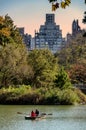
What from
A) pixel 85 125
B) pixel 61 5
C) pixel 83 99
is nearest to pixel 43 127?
pixel 85 125

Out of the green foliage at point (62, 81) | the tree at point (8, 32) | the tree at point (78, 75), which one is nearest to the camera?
the green foliage at point (62, 81)

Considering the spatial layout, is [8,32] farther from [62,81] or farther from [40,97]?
[40,97]

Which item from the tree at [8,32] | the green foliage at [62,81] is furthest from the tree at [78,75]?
the green foliage at [62,81]

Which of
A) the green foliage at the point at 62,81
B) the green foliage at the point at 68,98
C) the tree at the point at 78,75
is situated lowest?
the green foliage at the point at 68,98

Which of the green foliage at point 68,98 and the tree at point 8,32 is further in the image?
the tree at point 8,32

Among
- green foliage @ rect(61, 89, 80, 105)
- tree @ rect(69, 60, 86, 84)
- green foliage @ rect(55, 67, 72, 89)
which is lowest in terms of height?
green foliage @ rect(61, 89, 80, 105)

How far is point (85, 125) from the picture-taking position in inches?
1258

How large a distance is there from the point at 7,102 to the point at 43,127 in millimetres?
26186

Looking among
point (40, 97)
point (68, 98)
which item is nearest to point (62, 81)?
point (68, 98)

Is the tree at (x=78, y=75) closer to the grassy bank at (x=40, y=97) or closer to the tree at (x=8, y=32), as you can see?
the tree at (x=8, y=32)

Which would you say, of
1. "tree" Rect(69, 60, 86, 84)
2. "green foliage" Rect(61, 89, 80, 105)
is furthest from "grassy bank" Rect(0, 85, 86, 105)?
"tree" Rect(69, 60, 86, 84)

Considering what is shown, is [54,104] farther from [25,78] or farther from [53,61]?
[53,61]

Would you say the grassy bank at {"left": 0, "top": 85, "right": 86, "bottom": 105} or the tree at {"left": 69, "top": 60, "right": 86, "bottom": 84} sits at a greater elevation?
the tree at {"left": 69, "top": 60, "right": 86, "bottom": 84}

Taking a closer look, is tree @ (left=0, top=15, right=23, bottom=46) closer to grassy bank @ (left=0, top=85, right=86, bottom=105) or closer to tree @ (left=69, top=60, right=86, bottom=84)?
tree @ (left=69, top=60, right=86, bottom=84)
